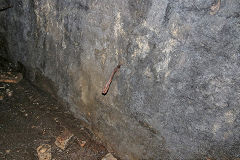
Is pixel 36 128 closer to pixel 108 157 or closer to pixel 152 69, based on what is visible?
pixel 108 157

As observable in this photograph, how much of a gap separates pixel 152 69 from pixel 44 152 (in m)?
1.67

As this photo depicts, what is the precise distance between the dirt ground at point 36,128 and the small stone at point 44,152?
25 mm

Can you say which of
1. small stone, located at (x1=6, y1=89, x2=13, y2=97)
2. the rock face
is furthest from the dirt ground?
the rock face

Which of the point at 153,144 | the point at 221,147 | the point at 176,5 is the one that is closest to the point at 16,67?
the point at 153,144

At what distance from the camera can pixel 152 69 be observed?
161cm

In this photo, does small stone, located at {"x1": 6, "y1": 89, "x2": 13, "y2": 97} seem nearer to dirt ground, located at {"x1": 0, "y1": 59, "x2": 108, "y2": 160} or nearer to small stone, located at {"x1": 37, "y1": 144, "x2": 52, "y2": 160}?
dirt ground, located at {"x1": 0, "y1": 59, "x2": 108, "y2": 160}

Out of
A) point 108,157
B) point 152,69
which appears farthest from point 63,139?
point 152,69

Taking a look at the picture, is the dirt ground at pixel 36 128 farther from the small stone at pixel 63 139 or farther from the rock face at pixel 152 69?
the rock face at pixel 152 69

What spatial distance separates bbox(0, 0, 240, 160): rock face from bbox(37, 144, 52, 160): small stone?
0.57 m

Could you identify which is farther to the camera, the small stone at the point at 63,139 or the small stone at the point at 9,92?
the small stone at the point at 9,92

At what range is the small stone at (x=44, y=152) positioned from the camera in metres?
2.30

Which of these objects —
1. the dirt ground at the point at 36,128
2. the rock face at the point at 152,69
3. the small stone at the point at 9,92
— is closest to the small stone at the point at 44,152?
the dirt ground at the point at 36,128

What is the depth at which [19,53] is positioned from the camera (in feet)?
10.7

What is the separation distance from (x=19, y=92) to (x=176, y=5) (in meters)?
2.79
